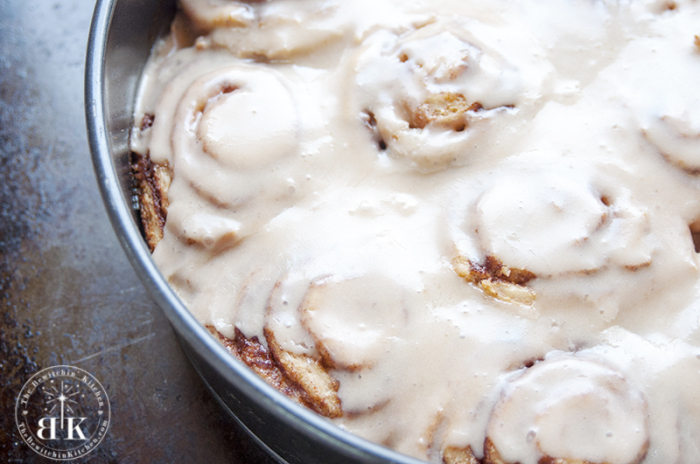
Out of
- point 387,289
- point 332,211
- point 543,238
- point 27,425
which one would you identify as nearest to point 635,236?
point 543,238

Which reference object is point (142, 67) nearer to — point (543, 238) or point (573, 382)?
point (543, 238)

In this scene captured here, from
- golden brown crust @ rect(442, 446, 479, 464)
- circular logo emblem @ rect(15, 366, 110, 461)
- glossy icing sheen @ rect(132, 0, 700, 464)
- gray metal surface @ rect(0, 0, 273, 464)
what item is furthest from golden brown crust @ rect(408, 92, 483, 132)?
circular logo emblem @ rect(15, 366, 110, 461)

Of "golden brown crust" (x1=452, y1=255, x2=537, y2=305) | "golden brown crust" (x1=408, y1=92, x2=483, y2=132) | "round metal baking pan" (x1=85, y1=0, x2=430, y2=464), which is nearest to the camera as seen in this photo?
"round metal baking pan" (x1=85, y1=0, x2=430, y2=464)

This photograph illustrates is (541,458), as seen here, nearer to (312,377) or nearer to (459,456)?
(459,456)

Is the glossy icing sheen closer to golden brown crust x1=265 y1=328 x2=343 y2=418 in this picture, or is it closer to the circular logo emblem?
golden brown crust x1=265 y1=328 x2=343 y2=418

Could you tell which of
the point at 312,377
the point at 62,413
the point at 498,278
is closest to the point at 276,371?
the point at 312,377
